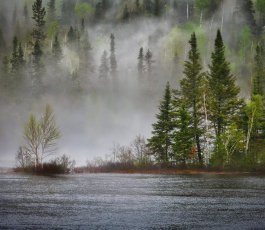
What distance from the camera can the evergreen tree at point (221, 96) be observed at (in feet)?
245

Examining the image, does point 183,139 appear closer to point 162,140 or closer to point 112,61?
point 162,140

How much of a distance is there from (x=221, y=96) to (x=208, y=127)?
206 inches

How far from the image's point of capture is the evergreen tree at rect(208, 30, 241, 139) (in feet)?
245

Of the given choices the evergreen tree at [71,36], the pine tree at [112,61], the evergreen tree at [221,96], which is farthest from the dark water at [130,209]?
the evergreen tree at [71,36]

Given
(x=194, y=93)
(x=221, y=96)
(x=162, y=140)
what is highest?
(x=194, y=93)

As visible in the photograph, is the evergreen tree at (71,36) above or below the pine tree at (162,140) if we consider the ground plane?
above

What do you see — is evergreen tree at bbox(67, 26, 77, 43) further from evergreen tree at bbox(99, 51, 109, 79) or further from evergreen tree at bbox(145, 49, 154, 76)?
evergreen tree at bbox(145, 49, 154, 76)

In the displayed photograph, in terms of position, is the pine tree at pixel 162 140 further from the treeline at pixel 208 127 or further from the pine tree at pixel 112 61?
the pine tree at pixel 112 61

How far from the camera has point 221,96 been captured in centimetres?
7606

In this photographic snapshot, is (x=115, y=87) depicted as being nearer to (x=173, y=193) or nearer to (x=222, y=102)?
(x=222, y=102)

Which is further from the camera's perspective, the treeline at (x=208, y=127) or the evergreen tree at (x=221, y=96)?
the evergreen tree at (x=221, y=96)

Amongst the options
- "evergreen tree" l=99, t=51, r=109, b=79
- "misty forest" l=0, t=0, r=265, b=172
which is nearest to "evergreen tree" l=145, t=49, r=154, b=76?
"misty forest" l=0, t=0, r=265, b=172

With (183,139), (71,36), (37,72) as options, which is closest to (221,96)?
(183,139)

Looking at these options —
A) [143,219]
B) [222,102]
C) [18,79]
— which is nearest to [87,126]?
[18,79]
